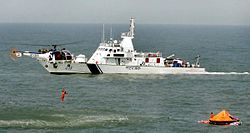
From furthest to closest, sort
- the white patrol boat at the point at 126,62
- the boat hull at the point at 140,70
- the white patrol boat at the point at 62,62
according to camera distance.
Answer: the white patrol boat at the point at 126,62 < the boat hull at the point at 140,70 < the white patrol boat at the point at 62,62

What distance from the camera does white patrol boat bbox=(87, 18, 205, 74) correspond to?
341 ft

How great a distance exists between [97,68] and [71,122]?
41.6 meters

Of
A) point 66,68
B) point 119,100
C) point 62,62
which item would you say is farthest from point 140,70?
point 119,100

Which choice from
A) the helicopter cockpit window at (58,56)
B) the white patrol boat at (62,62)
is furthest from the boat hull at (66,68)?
the helicopter cockpit window at (58,56)

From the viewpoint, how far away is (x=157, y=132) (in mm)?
59062

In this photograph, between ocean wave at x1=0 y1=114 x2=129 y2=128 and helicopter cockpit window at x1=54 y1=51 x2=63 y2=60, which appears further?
helicopter cockpit window at x1=54 y1=51 x2=63 y2=60

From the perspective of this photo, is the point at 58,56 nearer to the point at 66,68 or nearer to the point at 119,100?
the point at 66,68

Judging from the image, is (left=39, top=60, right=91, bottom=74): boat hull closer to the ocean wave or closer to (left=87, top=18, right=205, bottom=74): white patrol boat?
(left=87, top=18, right=205, bottom=74): white patrol boat

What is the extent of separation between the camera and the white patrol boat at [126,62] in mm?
104062

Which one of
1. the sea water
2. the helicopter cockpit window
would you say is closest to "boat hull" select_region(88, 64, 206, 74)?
the sea water

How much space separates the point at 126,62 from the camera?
105000 mm

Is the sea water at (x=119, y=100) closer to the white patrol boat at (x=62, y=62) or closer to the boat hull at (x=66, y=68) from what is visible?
the boat hull at (x=66, y=68)

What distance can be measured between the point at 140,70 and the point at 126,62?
3.08 m

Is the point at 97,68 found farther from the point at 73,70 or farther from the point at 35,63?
the point at 35,63
